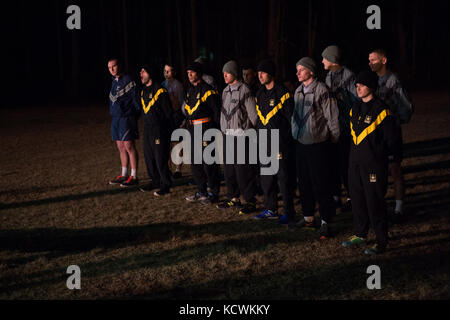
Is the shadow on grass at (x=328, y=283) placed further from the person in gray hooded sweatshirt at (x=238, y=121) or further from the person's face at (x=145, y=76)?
the person's face at (x=145, y=76)

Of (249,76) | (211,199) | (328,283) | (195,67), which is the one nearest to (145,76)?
(195,67)

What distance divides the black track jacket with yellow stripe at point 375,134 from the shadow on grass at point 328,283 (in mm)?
1101

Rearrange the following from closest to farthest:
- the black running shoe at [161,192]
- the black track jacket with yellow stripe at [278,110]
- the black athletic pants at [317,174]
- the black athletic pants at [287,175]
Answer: the black athletic pants at [317,174] < the black track jacket with yellow stripe at [278,110] < the black athletic pants at [287,175] < the black running shoe at [161,192]

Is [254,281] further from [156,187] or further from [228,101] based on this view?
[156,187]

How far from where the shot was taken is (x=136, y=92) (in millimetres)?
9500

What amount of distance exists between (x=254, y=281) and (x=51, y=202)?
4711 mm

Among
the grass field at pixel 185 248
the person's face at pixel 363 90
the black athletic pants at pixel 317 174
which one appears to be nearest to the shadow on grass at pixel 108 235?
the grass field at pixel 185 248

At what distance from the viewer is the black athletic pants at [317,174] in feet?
21.1

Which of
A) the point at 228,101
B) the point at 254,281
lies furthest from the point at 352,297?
the point at 228,101

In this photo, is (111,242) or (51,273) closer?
(51,273)

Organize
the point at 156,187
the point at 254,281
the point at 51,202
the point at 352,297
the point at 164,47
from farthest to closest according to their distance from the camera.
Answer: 1. the point at 164,47
2. the point at 156,187
3. the point at 51,202
4. the point at 254,281
5. the point at 352,297

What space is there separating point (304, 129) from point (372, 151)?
3.25 feet

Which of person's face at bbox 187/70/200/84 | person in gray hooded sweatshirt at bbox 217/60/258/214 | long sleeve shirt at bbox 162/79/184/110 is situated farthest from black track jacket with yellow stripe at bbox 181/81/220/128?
long sleeve shirt at bbox 162/79/184/110

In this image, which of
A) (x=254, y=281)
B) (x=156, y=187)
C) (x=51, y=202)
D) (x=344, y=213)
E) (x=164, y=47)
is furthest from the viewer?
(x=164, y=47)
